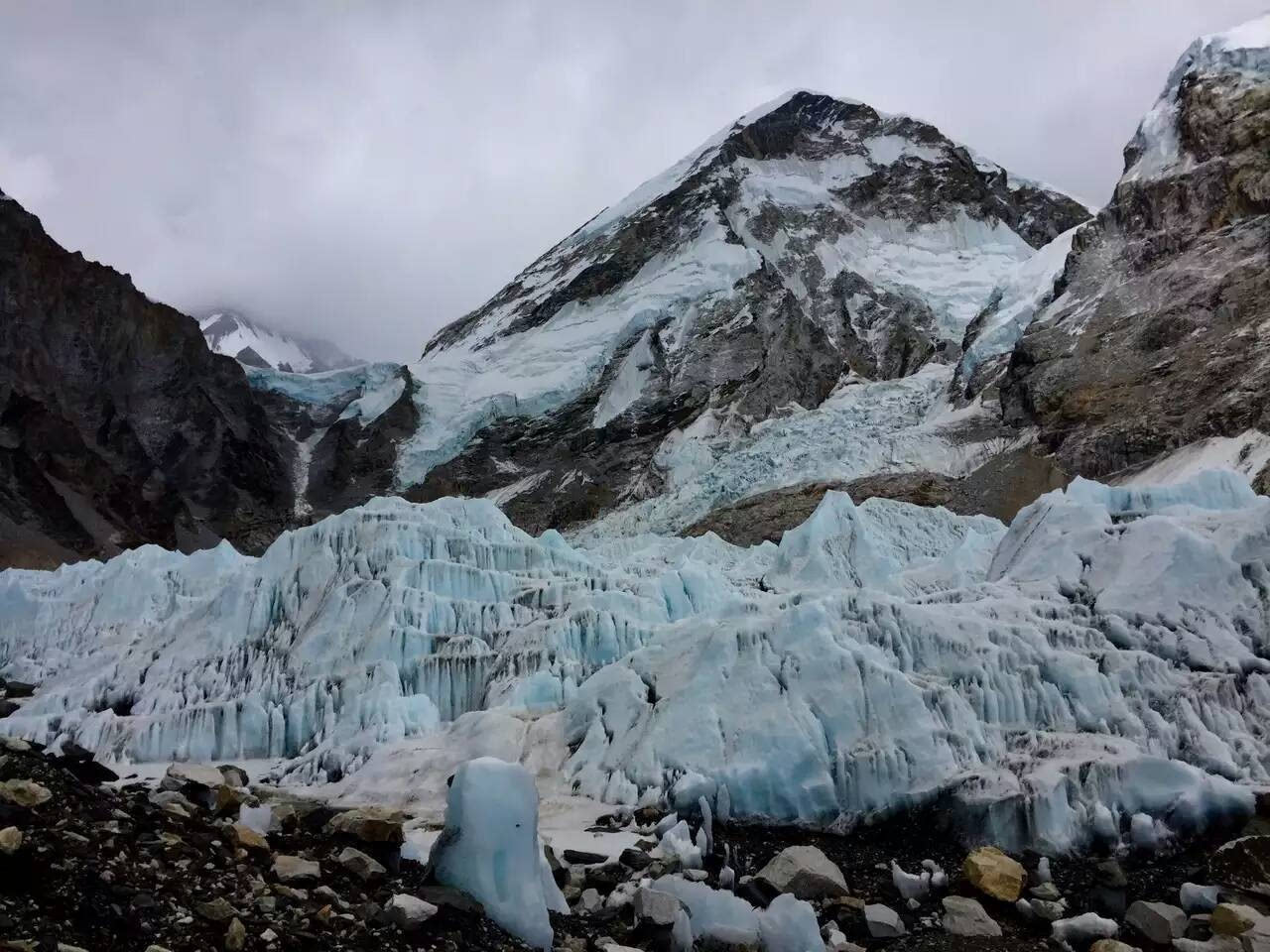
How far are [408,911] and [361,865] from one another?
1.31 meters

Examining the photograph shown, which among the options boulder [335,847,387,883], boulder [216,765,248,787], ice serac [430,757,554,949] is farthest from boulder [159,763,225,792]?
ice serac [430,757,554,949]

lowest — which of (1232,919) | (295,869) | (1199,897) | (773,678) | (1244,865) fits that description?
(1232,919)

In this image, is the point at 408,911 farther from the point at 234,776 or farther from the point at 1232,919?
the point at 234,776

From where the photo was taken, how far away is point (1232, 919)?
7.04m

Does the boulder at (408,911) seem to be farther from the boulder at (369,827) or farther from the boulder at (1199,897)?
the boulder at (1199,897)

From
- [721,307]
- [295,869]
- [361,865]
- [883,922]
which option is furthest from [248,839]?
[721,307]

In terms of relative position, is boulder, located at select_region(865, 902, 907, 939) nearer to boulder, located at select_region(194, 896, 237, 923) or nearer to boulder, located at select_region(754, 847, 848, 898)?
boulder, located at select_region(754, 847, 848, 898)

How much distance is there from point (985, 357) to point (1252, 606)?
57.0 m

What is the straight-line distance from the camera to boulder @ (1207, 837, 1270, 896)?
25.5 feet

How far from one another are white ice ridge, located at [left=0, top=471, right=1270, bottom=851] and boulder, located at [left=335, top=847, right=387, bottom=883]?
375 cm

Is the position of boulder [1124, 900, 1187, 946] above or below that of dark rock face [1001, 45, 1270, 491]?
below

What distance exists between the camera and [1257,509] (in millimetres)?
12016

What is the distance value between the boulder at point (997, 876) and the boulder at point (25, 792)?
7.27m

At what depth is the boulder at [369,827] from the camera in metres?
7.79
